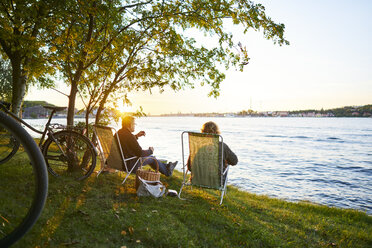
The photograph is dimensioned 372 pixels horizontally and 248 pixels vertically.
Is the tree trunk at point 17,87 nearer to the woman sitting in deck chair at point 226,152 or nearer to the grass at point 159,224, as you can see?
the grass at point 159,224

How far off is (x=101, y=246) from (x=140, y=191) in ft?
7.02

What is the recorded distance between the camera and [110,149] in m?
6.06

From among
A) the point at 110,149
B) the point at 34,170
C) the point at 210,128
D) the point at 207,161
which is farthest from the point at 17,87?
the point at 34,170

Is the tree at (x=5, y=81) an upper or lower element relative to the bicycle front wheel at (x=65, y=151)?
upper

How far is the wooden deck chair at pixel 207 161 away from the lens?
A: 527 centimetres

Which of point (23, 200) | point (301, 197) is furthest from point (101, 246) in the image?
point (301, 197)

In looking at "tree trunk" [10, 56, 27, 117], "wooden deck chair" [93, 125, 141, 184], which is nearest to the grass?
"wooden deck chair" [93, 125, 141, 184]

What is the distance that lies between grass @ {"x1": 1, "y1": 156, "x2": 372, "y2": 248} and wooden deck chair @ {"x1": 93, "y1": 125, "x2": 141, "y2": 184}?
466 millimetres

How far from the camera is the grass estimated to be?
2.99 m

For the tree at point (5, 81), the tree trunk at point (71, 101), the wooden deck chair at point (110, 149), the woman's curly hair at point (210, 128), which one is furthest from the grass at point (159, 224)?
the tree at point (5, 81)

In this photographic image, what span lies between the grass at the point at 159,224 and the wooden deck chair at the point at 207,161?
40 centimetres

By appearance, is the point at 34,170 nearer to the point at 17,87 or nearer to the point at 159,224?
the point at 159,224

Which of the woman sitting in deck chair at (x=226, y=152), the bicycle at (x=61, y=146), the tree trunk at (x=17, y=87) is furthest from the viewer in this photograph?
the tree trunk at (x=17, y=87)

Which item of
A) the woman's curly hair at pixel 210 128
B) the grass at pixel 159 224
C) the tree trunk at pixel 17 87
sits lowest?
the grass at pixel 159 224
